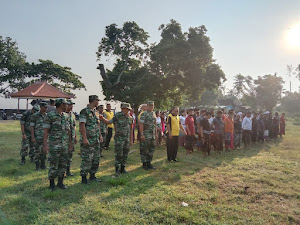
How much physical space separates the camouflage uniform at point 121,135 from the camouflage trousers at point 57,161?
1.39 metres

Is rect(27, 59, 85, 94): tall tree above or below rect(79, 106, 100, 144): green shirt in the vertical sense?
above

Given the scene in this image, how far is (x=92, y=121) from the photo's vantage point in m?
5.24

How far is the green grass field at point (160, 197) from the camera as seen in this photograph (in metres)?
3.74

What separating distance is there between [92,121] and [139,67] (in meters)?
15.0

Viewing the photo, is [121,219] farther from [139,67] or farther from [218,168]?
[139,67]

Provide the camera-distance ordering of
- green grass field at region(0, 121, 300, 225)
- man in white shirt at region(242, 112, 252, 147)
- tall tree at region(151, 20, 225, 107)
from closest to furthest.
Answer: green grass field at region(0, 121, 300, 225) < man in white shirt at region(242, 112, 252, 147) < tall tree at region(151, 20, 225, 107)

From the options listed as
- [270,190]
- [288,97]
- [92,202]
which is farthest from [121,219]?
[288,97]

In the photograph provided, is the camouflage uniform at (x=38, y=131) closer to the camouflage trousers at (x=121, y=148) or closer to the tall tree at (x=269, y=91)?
the camouflage trousers at (x=121, y=148)

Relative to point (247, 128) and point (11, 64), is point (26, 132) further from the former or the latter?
point (11, 64)

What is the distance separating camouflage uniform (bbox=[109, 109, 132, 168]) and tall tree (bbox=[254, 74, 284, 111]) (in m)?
44.4

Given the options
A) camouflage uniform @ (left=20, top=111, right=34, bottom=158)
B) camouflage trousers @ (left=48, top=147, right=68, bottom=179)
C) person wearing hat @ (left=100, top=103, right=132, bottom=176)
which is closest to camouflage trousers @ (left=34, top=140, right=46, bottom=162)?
camouflage uniform @ (left=20, top=111, right=34, bottom=158)

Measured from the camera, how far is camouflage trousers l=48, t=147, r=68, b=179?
4.69 m

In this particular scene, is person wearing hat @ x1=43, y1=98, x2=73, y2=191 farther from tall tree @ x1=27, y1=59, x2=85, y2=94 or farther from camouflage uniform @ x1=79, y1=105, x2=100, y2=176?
tall tree @ x1=27, y1=59, x2=85, y2=94

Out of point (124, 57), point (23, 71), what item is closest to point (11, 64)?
point (23, 71)
